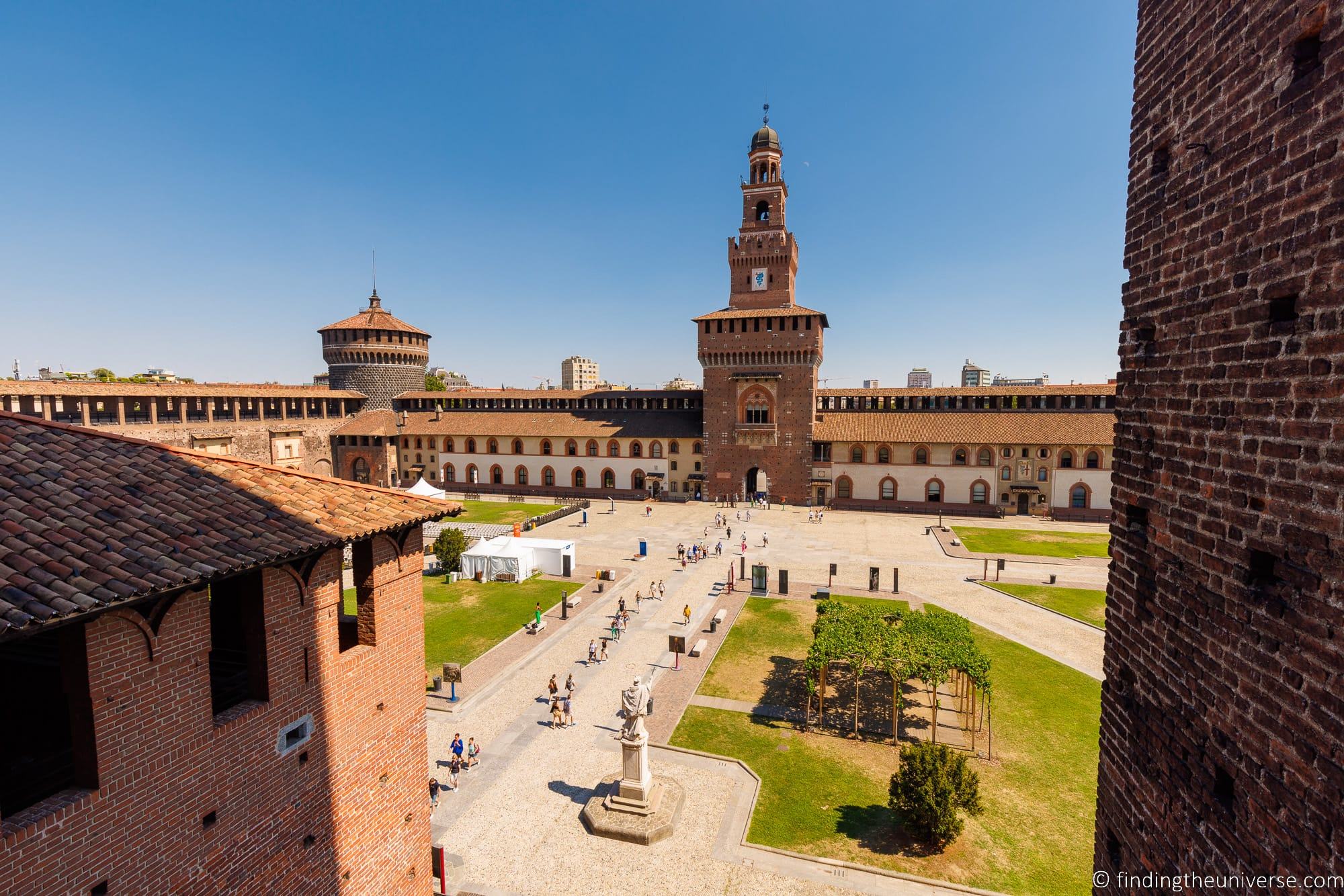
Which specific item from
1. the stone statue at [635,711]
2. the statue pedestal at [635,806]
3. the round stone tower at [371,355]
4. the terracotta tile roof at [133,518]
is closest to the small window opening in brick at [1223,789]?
the terracotta tile roof at [133,518]

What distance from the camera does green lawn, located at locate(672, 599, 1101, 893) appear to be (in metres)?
11.2

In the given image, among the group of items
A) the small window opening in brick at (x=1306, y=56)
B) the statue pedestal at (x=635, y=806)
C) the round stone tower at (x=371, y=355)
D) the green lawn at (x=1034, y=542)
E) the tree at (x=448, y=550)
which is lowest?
the statue pedestal at (x=635, y=806)

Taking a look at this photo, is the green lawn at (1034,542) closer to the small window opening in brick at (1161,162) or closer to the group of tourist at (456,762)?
the group of tourist at (456,762)

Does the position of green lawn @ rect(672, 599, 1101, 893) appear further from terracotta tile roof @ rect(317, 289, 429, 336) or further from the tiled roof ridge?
terracotta tile roof @ rect(317, 289, 429, 336)

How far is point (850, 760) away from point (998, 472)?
118ft

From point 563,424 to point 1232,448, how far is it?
51663 mm

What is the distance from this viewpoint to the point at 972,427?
45.0 metres

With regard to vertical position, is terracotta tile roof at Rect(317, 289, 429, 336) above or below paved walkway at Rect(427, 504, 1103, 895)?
above

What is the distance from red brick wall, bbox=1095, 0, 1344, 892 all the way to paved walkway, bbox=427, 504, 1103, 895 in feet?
28.4

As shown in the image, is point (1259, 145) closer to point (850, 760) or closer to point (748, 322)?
point (850, 760)

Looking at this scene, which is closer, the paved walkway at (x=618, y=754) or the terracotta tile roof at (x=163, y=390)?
the paved walkway at (x=618, y=754)

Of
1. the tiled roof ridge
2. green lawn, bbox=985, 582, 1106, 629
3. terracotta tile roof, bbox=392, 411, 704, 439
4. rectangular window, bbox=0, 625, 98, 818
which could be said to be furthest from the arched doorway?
rectangular window, bbox=0, 625, 98, 818

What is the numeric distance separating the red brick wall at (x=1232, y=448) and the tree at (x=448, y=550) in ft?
90.5

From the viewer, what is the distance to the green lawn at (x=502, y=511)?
4219 centimetres
